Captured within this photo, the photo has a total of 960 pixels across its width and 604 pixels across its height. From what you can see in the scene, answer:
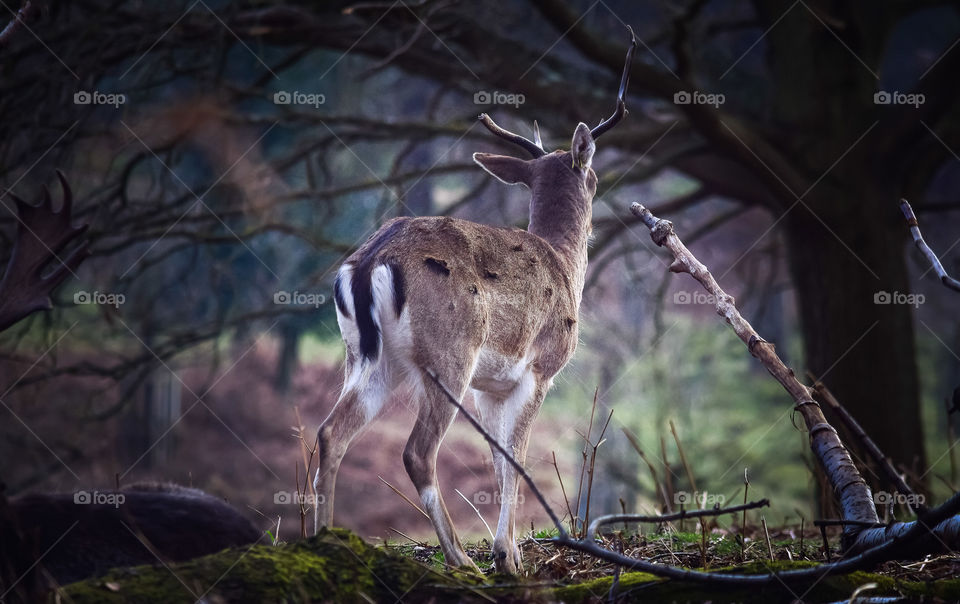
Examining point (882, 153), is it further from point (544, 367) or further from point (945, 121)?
point (544, 367)

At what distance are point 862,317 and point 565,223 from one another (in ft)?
14.0

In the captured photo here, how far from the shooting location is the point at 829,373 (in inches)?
341

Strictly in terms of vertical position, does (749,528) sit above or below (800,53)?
below

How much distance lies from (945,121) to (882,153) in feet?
2.19

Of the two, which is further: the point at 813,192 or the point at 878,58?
the point at 878,58

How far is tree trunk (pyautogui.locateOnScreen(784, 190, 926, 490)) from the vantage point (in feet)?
28.1

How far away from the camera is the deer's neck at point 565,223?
5.84 meters

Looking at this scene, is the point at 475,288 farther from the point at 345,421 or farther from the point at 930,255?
the point at 930,255

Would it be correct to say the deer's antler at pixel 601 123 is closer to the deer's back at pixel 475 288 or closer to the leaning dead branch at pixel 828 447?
the deer's back at pixel 475 288

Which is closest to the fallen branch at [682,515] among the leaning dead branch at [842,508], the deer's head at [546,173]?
the leaning dead branch at [842,508]

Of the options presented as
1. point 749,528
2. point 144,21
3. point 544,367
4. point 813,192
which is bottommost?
point 749,528

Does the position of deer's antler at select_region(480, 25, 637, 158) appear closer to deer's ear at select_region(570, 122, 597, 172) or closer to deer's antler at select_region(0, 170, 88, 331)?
deer's ear at select_region(570, 122, 597, 172)

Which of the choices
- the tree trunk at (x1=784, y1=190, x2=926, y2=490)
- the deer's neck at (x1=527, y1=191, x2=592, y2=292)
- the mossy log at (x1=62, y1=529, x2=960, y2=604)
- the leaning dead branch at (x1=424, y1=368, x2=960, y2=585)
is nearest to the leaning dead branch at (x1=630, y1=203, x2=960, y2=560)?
the mossy log at (x1=62, y1=529, x2=960, y2=604)

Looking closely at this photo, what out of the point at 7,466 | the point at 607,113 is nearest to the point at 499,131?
the point at 607,113
